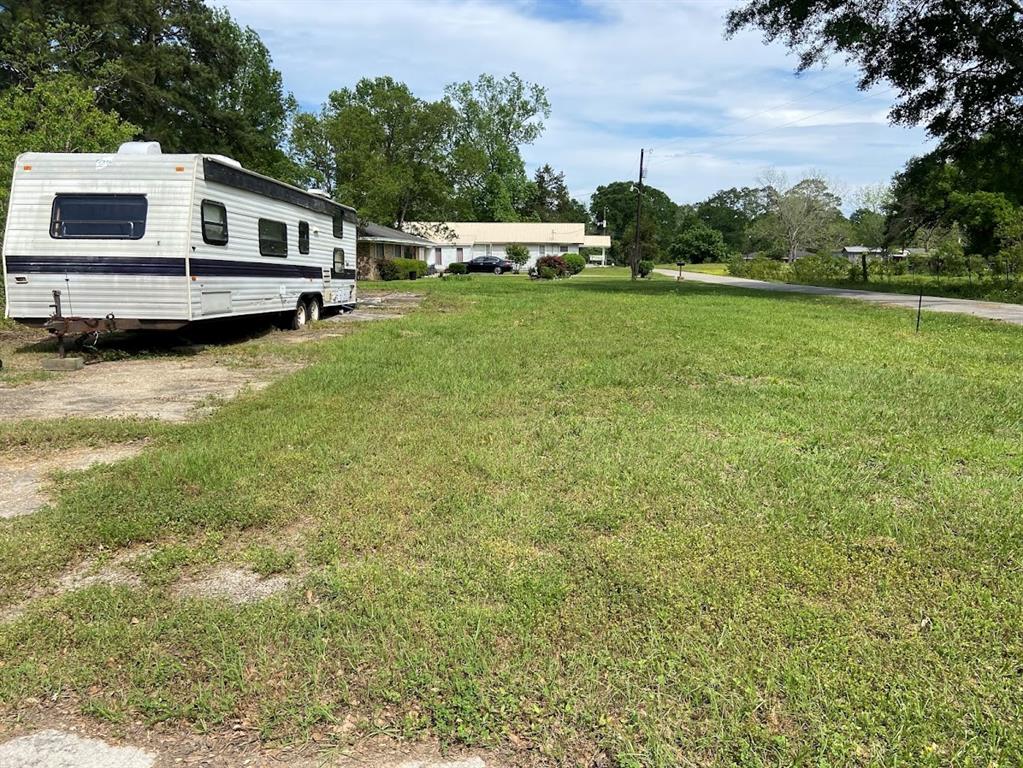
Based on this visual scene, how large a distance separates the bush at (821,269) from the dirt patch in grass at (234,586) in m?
34.4

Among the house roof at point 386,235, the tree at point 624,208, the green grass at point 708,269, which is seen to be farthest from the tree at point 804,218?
the house roof at point 386,235

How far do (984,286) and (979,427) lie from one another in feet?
70.3

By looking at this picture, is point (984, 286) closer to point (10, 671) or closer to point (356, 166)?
point (10, 671)

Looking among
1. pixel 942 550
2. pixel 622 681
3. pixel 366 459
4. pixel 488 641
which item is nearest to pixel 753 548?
pixel 942 550

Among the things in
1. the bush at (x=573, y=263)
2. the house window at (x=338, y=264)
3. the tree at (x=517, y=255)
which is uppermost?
the tree at (x=517, y=255)

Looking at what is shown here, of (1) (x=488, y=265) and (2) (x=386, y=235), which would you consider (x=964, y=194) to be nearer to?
(1) (x=488, y=265)

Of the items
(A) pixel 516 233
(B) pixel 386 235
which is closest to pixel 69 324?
(B) pixel 386 235

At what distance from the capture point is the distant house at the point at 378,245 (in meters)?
38.3

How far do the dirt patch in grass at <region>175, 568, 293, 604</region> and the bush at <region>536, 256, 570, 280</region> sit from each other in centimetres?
4099

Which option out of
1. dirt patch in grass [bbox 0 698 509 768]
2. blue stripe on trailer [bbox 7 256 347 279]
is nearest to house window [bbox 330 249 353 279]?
blue stripe on trailer [bbox 7 256 347 279]

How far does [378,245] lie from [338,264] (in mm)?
28051

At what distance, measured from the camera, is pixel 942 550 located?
311 centimetres

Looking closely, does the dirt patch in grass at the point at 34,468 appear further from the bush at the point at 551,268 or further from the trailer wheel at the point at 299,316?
the bush at the point at 551,268

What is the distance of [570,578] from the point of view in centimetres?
290
